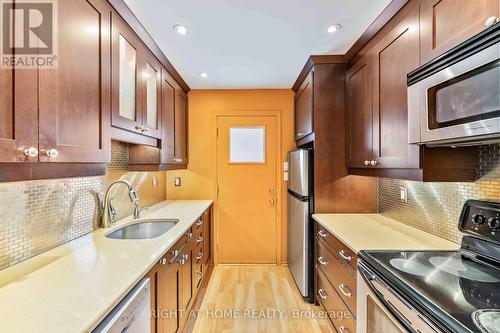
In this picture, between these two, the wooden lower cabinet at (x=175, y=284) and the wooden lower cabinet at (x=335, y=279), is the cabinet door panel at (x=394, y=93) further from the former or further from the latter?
the wooden lower cabinet at (x=175, y=284)

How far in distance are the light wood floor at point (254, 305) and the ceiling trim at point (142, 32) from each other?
2.44 meters

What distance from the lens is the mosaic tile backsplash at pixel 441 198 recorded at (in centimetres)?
138

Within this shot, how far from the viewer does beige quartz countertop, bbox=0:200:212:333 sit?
0.80 m

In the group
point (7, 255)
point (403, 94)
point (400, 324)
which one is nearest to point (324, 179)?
point (403, 94)

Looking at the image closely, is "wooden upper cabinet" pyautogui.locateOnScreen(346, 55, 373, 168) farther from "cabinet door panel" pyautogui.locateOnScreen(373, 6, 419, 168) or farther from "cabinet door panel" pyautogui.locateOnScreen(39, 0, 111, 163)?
"cabinet door panel" pyautogui.locateOnScreen(39, 0, 111, 163)

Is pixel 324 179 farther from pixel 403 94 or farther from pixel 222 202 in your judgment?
pixel 222 202

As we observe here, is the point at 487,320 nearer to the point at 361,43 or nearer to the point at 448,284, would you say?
the point at 448,284

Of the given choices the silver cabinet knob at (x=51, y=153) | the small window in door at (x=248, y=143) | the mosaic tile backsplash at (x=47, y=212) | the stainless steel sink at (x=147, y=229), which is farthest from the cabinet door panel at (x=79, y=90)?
the small window in door at (x=248, y=143)

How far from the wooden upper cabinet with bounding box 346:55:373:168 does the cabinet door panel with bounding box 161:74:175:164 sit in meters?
1.82

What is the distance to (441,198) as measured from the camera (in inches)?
67.2

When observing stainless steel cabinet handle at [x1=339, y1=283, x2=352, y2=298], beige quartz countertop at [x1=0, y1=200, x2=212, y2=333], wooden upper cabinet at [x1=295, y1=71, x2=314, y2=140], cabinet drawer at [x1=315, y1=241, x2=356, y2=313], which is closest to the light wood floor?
cabinet drawer at [x1=315, y1=241, x2=356, y2=313]

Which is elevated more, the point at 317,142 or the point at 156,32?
the point at 156,32

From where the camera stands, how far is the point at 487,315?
813 mm

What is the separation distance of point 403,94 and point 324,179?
3.55ft
